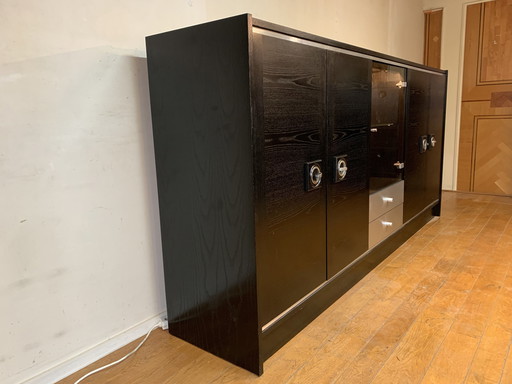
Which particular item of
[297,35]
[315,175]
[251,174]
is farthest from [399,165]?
[251,174]

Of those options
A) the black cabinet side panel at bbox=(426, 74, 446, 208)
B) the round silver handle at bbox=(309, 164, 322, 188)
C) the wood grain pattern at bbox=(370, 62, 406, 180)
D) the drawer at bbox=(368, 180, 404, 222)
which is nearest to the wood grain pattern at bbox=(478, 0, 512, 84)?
the black cabinet side panel at bbox=(426, 74, 446, 208)

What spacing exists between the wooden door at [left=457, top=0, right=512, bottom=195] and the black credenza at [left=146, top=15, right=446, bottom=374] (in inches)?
118

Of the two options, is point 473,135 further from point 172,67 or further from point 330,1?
point 172,67

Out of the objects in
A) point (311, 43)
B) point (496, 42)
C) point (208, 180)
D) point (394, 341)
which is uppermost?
point (496, 42)

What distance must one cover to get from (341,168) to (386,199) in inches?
29.2

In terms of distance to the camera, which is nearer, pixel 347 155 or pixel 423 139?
pixel 347 155

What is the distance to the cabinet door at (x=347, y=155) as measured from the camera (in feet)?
5.90

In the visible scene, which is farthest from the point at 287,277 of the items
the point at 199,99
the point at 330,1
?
the point at 330,1

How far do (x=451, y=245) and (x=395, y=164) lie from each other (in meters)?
0.77

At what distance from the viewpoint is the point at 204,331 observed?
5.36ft

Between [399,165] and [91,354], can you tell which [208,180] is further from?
[399,165]

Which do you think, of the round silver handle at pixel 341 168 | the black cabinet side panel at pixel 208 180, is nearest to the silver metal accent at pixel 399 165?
the round silver handle at pixel 341 168

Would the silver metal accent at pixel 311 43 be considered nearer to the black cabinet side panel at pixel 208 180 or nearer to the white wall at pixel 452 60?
the black cabinet side panel at pixel 208 180

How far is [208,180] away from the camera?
57.7 inches
